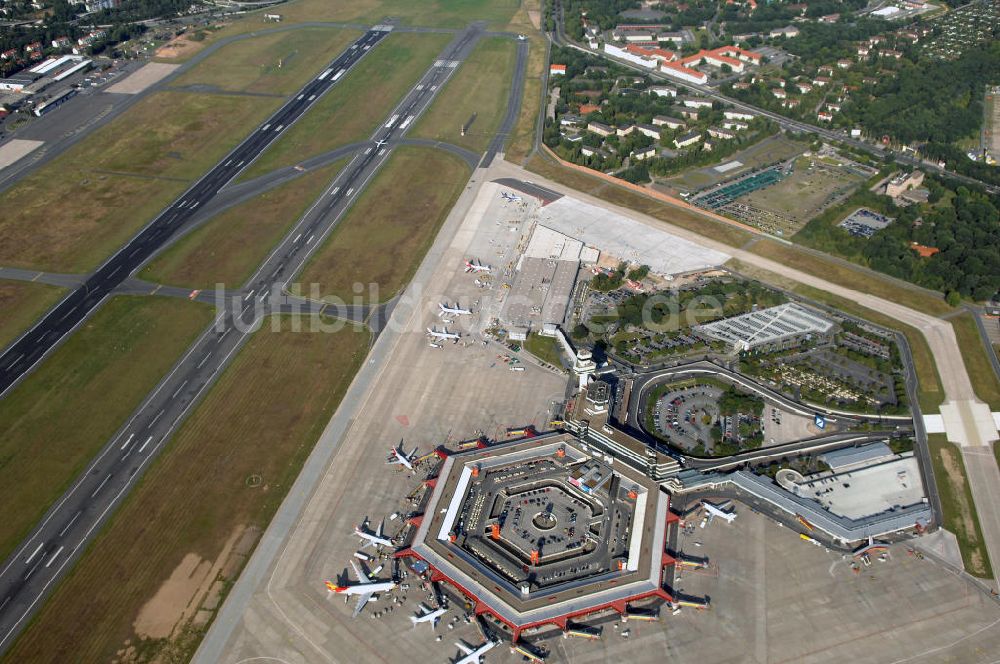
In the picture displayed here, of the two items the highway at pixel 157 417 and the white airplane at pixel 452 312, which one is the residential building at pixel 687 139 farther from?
the white airplane at pixel 452 312

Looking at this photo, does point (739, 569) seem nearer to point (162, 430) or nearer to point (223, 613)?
point (223, 613)

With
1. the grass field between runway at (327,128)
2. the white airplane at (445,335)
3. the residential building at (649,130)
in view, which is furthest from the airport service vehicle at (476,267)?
the residential building at (649,130)

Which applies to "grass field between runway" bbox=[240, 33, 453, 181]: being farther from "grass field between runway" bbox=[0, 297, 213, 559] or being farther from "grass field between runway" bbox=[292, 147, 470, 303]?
"grass field between runway" bbox=[0, 297, 213, 559]

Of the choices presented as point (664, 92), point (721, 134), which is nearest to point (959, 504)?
point (721, 134)

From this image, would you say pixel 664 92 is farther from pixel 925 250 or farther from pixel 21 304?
pixel 21 304

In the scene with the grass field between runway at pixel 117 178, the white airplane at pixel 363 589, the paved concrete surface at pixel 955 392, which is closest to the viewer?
the white airplane at pixel 363 589

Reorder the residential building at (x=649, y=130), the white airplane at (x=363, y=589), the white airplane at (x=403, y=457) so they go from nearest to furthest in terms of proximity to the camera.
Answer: the white airplane at (x=363, y=589)
the white airplane at (x=403, y=457)
the residential building at (x=649, y=130)

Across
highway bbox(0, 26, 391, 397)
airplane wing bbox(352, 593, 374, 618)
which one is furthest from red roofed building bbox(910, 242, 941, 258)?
highway bbox(0, 26, 391, 397)
